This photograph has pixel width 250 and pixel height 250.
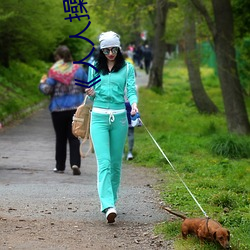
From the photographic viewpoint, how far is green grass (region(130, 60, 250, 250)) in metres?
7.24

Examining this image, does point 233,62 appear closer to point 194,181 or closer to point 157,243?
point 194,181

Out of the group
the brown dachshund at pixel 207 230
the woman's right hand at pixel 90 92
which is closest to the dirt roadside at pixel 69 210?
the brown dachshund at pixel 207 230

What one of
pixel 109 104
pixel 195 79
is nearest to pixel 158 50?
pixel 195 79

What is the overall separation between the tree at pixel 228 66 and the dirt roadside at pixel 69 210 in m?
4.69

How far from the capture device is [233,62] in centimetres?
1638

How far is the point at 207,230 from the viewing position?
615cm

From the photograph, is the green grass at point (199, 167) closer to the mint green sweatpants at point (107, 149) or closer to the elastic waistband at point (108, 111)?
the mint green sweatpants at point (107, 149)

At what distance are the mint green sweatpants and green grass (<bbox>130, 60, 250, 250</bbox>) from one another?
627 mm

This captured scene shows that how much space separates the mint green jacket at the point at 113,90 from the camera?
295 inches

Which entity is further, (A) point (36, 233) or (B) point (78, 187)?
(B) point (78, 187)

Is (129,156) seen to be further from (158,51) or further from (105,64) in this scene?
(158,51)

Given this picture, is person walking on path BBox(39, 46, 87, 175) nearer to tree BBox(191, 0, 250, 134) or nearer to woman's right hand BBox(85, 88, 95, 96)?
woman's right hand BBox(85, 88, 95, 96)

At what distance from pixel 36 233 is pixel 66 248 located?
619 millimetres

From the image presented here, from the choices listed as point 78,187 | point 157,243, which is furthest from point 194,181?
point 157,243
